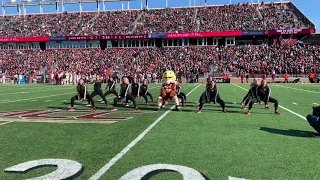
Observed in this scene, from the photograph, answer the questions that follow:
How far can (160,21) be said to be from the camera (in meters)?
62.2

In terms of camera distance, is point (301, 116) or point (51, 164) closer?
point (51, 164)

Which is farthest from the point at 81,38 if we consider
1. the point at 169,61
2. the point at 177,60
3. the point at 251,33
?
the point at 251,33

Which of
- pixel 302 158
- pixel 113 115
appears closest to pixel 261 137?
pixel 302 158

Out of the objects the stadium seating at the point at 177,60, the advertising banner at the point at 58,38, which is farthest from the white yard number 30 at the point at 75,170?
the advertising banner at the point at 58,38

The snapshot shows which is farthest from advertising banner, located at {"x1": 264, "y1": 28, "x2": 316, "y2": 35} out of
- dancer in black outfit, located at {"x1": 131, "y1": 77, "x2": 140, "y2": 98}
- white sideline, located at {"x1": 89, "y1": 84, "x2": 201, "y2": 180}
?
white sideline, located at {"x1": 89, "y1": 84, "x2": 201, "y2": 180}

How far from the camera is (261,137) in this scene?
798 cm

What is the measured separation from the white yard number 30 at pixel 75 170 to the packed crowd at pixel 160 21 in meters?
53.1

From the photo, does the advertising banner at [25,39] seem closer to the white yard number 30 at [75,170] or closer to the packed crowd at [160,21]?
the packed crowd at [160,21]

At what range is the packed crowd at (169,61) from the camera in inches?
1818

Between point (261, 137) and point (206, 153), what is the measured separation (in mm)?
2178

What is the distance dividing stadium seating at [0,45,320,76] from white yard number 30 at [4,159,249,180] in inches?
1654

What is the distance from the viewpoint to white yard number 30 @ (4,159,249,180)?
5020 mm

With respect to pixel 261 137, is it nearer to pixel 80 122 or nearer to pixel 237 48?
pixel 80 122

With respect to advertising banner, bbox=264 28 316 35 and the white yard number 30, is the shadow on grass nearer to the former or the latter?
the white yard number 30
